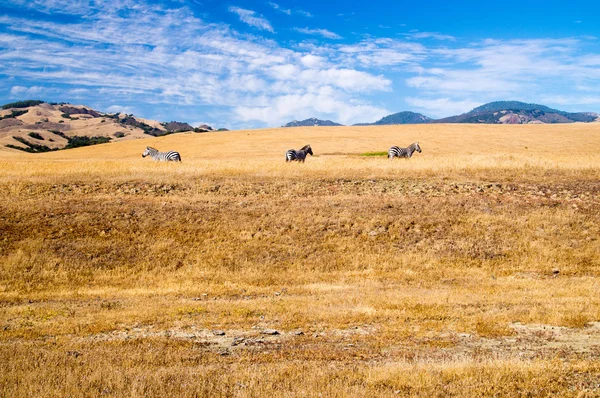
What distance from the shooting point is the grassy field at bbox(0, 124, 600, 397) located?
8.24 metres

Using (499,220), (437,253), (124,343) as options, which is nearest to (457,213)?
(499,220)

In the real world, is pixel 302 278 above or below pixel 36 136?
below

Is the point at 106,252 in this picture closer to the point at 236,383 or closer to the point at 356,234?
the point at 356,234

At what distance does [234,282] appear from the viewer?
18203 mm

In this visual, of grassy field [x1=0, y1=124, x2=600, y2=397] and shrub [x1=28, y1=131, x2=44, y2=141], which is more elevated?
shrub [x1=28, y1=131, x2=44, y2=141]

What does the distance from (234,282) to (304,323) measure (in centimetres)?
665

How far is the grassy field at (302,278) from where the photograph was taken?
824 cm

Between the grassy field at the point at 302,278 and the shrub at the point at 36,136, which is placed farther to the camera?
the shrub at the point at 36,136

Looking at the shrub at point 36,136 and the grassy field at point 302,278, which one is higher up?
the shrub at point 36,136

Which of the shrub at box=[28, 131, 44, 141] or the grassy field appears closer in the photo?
the grassy field

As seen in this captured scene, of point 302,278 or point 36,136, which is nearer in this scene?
point 302,278

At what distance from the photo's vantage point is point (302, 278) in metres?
18.6

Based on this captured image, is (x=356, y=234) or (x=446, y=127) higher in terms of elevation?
(x=446, y=127)

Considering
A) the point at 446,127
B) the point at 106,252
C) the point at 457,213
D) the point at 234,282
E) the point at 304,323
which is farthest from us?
the point at 446,127
